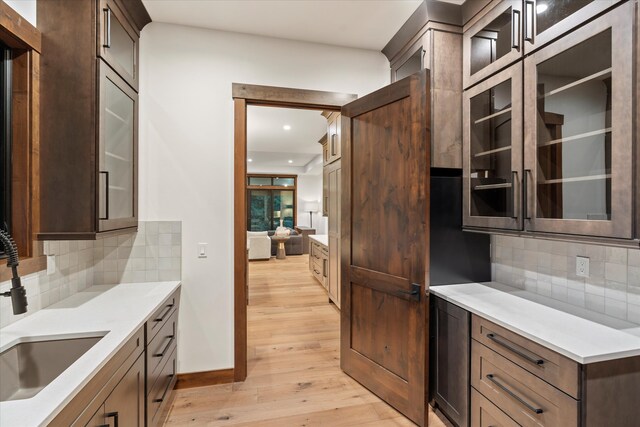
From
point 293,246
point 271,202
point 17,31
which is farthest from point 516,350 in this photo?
point 271,202

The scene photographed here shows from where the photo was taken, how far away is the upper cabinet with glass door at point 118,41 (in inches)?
67.6

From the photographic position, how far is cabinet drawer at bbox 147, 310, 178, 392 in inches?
66.4

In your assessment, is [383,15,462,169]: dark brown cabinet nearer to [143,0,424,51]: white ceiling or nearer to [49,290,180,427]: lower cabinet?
[143,0,424,51]: white ceiling

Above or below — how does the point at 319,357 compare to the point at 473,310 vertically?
below

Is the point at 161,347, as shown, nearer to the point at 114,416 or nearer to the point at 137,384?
the point at 137,384

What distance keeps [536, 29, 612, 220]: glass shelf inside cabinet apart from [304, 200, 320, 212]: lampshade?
9152mm

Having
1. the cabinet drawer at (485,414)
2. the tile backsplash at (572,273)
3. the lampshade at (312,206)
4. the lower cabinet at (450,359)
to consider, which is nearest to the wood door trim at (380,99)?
the tile backsplash at (572,273)

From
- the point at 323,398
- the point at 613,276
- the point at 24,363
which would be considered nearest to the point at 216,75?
the point at 24,363

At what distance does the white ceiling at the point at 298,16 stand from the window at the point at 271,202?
8092mm

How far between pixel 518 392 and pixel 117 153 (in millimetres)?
2612

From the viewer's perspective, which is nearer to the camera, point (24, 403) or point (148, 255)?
point (24, 403)

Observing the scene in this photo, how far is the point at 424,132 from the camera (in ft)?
6.13

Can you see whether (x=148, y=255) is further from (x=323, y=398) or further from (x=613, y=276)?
(x=613, y=276)

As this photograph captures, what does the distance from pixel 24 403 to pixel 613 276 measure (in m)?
2.46
